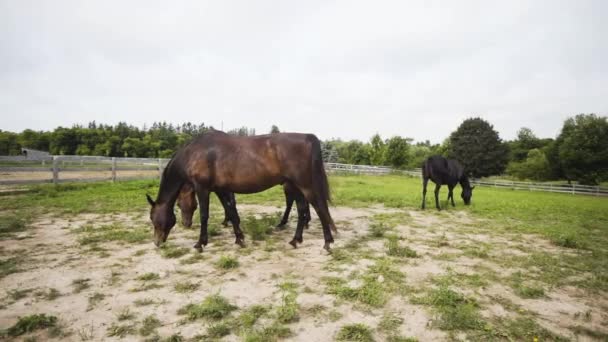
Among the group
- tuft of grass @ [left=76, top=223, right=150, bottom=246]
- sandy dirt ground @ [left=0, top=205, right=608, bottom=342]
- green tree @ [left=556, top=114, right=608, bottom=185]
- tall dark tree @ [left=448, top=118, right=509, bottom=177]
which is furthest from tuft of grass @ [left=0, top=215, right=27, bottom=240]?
tall dark tree @ [left=448, top=118, right=509, bottom=177]

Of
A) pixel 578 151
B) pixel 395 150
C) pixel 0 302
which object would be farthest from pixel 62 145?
pixel 578 151

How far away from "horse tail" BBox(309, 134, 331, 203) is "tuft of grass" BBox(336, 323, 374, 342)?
8.30 feet

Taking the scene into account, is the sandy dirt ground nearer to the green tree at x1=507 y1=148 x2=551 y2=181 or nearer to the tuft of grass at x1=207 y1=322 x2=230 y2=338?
the tuft of grass at x1=207 y1=322 x2=230 y2=338

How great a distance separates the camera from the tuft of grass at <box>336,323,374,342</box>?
93.8 inches

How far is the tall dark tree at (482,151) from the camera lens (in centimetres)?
3794

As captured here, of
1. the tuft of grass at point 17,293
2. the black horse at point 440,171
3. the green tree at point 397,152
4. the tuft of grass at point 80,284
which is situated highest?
the green tree at point 397,152

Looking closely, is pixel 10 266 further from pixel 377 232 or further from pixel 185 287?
pixel 377 232

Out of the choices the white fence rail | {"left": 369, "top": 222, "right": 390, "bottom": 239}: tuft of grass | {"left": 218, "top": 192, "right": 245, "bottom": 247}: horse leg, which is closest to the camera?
{"left": 218, "top": 192, "right": 245, "bottom": 247}: horse leg

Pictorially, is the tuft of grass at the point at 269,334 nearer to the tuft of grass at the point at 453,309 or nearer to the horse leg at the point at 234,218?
the tuft of grass at the point at 453,309

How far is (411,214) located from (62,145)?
105874 mm

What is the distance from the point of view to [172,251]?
15.1ft

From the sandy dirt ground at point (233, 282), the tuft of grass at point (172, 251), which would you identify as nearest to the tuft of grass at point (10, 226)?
the sandy dirt ground at point (233, 282)

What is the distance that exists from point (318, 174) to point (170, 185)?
112 inches

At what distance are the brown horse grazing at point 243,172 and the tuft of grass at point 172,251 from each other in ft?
0.52
